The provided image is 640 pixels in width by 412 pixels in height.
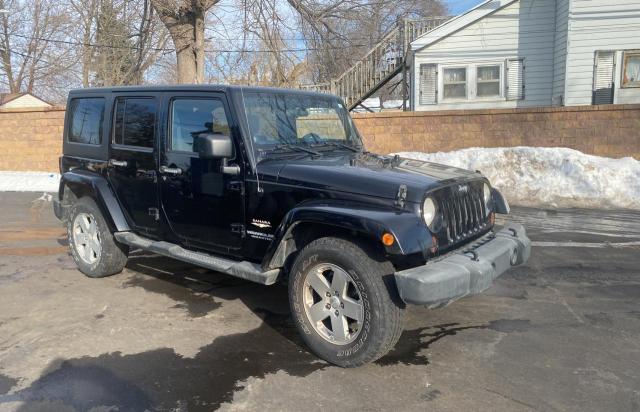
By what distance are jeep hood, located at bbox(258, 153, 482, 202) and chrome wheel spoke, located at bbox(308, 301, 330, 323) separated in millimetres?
836

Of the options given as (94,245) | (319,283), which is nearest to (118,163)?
A: (94,245)

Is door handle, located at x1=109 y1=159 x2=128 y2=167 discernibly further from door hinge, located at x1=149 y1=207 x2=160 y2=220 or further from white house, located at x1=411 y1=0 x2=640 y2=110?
white house, located at x1=411 y1=0 x2=640 y2=110

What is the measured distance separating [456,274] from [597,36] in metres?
14.9

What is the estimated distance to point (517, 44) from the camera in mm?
16875

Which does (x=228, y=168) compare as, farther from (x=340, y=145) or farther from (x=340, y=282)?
(x=340, y=282)

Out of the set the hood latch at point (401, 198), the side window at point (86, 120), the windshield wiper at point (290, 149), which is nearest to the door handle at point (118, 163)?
the side window at point (86, 120)

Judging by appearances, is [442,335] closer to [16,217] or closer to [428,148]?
[16,217]

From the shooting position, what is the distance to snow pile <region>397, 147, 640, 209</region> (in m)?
10.8

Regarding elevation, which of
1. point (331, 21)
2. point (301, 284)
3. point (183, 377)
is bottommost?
point (183, 377)

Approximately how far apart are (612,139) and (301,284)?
36.8 ft

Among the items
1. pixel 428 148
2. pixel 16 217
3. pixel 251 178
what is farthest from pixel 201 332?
pixel 428 148

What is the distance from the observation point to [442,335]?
4.32m

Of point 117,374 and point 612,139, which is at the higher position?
point 612,139

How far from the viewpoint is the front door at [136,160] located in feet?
16.9
